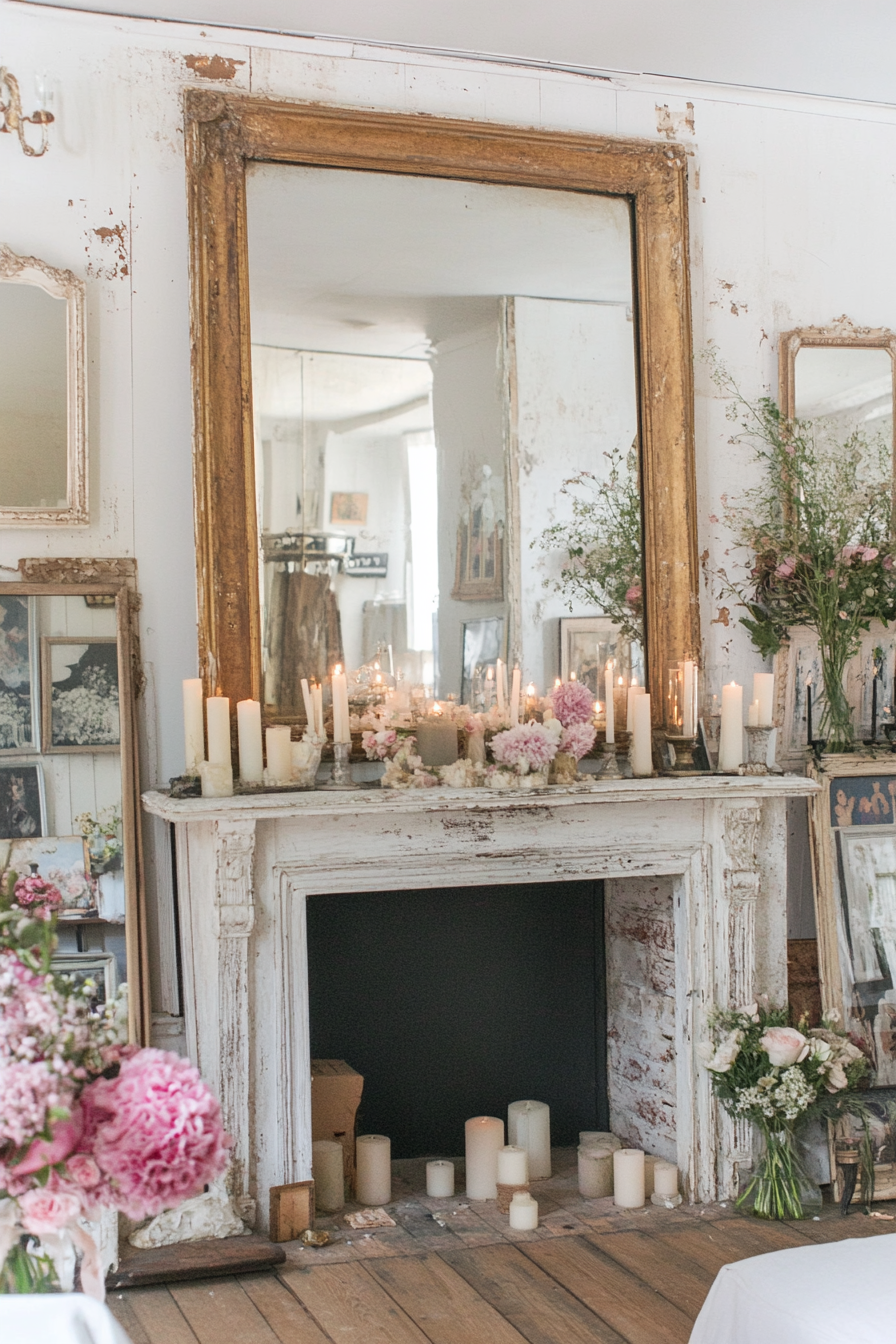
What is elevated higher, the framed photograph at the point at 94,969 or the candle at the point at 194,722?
the candle at the point at 194,722

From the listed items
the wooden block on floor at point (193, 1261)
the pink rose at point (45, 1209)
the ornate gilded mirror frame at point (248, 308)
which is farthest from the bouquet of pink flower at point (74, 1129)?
the ornate gilded mirror frame at point (248, 308)

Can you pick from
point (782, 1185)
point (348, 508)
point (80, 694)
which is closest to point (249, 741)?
point (80, 694)

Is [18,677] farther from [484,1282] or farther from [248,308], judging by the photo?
[484,1282]

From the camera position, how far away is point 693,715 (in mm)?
3598

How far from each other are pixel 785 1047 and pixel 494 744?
3.59 feet

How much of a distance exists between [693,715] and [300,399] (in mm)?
1390

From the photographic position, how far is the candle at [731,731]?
3598mm

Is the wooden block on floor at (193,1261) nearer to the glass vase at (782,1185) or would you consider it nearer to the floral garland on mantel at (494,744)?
the floral garland on mantel at (494,744)

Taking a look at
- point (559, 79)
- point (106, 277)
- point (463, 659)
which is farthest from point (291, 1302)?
point (559, 79)

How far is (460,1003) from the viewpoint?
382 centimetres

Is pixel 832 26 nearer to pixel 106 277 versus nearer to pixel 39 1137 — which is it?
pixel 106 277

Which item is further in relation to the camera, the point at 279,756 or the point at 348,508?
the point at 348,508

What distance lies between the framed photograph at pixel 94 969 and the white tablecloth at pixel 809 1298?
177 cm

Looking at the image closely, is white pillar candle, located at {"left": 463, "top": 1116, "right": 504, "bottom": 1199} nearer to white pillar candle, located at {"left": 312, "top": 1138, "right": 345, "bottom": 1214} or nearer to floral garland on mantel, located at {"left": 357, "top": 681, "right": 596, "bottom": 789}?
white pillar candle, located at {"left": 312, "top": 1138, "right": 345, "bottom": 1214}
